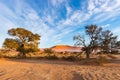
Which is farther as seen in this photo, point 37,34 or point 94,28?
point 37,34

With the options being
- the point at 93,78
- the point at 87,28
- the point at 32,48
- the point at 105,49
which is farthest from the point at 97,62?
the point at 32,48

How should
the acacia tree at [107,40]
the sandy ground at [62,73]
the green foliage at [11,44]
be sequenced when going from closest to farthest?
the sandy ground at [62,73]
the acacia tree at [107,40]
the green foliage at [11,44]

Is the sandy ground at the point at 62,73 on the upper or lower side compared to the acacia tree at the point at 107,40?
lower

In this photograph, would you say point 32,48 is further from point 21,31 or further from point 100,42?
point 100,42

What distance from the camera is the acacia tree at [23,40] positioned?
3089 centimetres

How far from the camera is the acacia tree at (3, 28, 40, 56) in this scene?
30.9 metres

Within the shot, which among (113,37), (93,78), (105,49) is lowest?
(93,78)

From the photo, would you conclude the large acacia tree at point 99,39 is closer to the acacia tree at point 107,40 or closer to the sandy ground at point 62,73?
the acacia tree at point 107,40

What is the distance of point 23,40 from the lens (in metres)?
31.5

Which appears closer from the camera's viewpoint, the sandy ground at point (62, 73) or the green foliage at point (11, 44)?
the sandy ground at point (62, 73)

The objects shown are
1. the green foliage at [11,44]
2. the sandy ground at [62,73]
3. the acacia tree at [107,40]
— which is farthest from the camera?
the green foliage at [11,44]

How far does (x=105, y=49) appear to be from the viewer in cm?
2203

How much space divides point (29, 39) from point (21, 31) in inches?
80.4

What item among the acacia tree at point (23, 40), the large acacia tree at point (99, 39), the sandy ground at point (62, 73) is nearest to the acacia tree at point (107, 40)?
the large acacia tree at point (99, 39)
